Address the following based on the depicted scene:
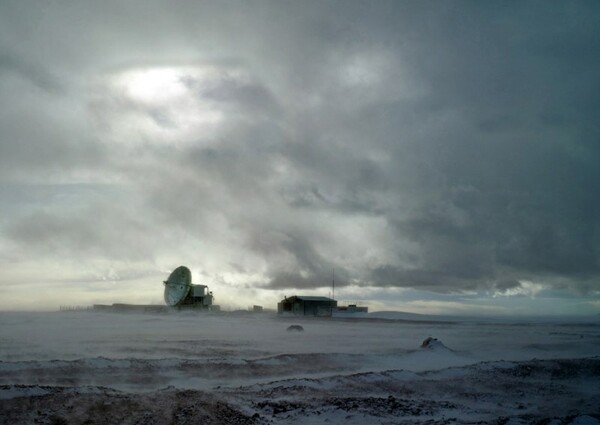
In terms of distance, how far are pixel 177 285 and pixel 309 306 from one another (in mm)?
24998

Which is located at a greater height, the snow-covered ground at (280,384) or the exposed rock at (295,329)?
the snow-covered ground at (280,384)

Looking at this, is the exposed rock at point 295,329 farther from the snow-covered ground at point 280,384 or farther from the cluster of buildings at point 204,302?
the cluster of buildings at point 204,302

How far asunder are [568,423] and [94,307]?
367ft

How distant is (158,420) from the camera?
14.1 meters

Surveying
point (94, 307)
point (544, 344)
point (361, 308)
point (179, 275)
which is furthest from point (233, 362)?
point (94, 307)

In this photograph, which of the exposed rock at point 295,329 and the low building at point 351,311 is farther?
the low building at point 351,311

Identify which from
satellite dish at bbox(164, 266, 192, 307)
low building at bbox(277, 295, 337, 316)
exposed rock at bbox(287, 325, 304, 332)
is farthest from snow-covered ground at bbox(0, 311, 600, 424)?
low building at bbox(277, 295, 337, 316)

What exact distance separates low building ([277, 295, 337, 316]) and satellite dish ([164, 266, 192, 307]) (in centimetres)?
1975

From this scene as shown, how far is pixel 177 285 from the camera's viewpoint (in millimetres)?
86750

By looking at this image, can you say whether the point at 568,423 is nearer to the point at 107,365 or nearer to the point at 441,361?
the point at 441,361

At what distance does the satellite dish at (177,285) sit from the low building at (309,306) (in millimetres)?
19753

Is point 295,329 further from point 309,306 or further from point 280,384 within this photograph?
point 309,306

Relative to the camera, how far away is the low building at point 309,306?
8919cm

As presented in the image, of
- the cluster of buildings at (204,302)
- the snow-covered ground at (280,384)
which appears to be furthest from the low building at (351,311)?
the snow-covered ground at (280,384)
